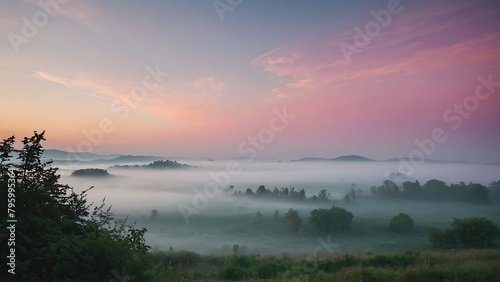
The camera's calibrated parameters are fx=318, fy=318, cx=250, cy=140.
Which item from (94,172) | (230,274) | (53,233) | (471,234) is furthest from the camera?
(94,172)

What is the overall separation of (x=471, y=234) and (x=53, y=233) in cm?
10162

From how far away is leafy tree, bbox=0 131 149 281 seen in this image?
559 centimetres

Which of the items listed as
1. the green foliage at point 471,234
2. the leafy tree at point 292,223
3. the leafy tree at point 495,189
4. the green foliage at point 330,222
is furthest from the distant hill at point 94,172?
the leafy tree at point 495,189

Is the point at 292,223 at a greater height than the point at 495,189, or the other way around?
the point at 495,189

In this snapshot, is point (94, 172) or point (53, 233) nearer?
point (53, 233)

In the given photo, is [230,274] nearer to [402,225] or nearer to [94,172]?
[402,225]

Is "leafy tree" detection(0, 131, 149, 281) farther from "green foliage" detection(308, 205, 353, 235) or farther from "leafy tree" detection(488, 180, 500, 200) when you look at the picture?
"leafy tree" detection(488, 180, 500, 200)

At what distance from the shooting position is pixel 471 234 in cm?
8344

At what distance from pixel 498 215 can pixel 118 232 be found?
197685 millimetres

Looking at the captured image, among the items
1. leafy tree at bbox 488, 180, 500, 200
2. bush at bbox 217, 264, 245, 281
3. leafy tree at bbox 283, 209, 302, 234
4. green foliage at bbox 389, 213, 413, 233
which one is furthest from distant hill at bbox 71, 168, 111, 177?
leafy tree at bbox 488, 180, 500, 200

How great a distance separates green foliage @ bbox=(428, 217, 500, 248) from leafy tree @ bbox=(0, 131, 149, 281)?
9710cm

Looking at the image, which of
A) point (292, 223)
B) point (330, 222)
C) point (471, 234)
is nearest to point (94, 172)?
point (292, 223)

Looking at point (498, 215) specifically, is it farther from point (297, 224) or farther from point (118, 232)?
point (118, 232)

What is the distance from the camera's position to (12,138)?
23.0 feet
